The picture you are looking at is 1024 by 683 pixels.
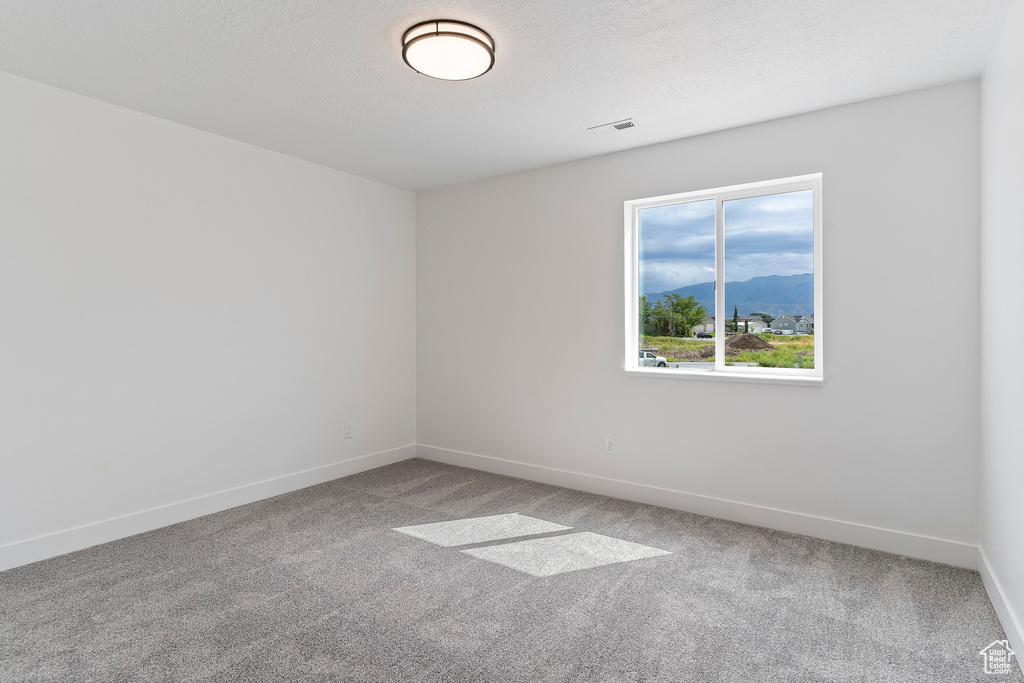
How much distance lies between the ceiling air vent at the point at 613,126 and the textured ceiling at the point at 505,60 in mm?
57

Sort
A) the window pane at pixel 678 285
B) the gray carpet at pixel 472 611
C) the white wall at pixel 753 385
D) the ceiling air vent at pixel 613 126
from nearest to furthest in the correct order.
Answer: the gray carpet at pixel 472 611 → the white wall at pixel 753 385 → the ceiling air vent at pixel 613 126 → the window pane at pixel 678 285

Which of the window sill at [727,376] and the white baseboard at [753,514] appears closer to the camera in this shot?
the white baseboard at [753,514]

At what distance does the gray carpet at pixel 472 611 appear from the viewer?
1971mm

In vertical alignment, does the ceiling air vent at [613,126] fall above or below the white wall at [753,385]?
above

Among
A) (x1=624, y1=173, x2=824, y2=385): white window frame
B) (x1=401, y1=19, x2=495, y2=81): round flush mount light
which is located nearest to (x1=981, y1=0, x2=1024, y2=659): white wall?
(x1=624, y1=173, x2=824, y2=385): white window frame

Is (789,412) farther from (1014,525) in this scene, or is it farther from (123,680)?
(123,680)

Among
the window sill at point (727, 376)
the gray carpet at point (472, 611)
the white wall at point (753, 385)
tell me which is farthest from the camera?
the window sill at point (727, 376)

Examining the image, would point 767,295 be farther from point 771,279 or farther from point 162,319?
point 162,319

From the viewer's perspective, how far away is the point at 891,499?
9.64 feet

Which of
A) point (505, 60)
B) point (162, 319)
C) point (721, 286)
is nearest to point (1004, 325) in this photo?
point (721, 286)

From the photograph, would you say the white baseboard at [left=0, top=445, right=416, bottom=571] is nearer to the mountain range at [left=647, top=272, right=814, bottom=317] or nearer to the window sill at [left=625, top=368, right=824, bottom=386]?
the window sill at [left=625, top=368, right=824, bottom=386]

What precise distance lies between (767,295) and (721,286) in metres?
0.30

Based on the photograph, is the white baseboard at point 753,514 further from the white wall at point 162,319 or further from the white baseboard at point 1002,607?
the white wall at point 162,319

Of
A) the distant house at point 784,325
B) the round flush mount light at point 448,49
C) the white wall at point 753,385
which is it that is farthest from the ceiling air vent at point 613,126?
the distant house at point 784,325
